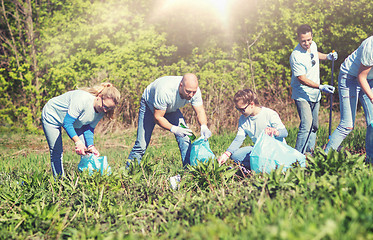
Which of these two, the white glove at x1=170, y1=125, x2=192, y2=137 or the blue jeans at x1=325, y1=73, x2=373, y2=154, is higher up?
the blue jeans at x1=325, y1=73, x2=373, y2=154

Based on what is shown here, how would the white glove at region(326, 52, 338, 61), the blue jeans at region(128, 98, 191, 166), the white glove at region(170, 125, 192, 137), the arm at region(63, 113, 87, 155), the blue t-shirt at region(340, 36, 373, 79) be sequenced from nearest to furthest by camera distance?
the blue t-shirt at region(340, 36, 373, 79)
the arm at region(63, 113, 87, 155)
the white glove at region(170, 125, 192, 137)
the blue jeans at region(128, 98, 191, 166)
the white glove at region(326, 52, 338, 61)

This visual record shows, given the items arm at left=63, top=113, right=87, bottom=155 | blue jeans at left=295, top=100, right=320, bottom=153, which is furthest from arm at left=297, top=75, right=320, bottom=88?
arm at left=63, top=113, right=87, bottom=155

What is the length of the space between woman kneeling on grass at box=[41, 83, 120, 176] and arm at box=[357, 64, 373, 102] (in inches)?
98.8

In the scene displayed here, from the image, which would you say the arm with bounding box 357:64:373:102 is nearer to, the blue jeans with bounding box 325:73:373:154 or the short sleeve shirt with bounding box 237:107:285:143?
the blue jeans with bounding box 325:73:373:154

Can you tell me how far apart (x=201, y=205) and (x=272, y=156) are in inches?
38.7

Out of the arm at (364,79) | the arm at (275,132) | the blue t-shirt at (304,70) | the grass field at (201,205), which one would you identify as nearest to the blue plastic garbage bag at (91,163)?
the grass field at (201,205)

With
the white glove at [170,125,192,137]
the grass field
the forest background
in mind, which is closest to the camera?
the grass field

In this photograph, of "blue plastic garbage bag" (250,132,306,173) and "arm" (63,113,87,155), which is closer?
"blue plastic garbage bag" (250,132,306,173)

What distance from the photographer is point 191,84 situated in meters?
3.79

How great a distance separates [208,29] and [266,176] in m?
11.6

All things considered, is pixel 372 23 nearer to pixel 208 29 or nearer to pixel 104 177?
pixel 208 29

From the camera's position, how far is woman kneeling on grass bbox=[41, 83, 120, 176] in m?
3.85

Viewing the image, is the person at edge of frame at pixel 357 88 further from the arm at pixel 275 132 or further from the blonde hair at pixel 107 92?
the blonde hair at pixel 107 92

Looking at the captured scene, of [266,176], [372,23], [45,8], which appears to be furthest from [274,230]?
[45,8]
